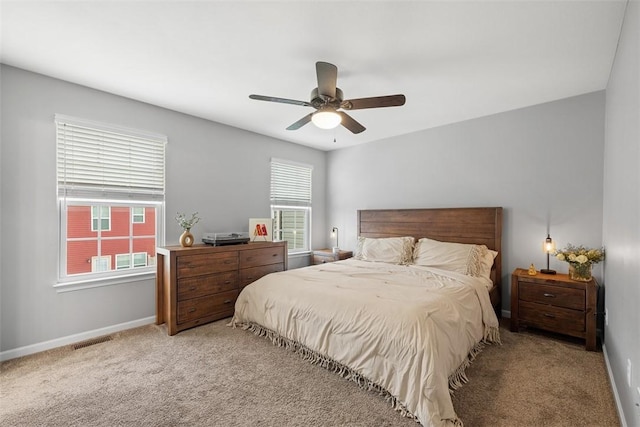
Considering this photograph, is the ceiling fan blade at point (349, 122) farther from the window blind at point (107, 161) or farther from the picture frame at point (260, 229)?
the window blind at point (107, 161)

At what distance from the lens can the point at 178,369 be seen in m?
2.38

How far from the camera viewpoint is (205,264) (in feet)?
10.8

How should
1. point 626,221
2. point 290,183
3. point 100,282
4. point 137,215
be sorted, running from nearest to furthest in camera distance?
point 626,221, point 100,282, point 137,215, point 290,183

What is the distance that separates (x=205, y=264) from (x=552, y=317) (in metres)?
3.66

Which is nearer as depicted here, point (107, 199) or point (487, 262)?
point (107, 199)

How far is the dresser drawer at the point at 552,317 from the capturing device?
106 inches

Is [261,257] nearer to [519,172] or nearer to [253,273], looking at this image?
[253,273]

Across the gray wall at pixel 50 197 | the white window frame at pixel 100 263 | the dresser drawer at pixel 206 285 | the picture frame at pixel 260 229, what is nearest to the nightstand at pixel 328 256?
the picture frame at pixel 260 229

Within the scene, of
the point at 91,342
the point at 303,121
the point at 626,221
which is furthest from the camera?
the point at 91,342

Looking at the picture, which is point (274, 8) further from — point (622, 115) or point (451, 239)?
point (451, 239)

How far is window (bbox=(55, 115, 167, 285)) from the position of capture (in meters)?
2.84

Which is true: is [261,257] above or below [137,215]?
below

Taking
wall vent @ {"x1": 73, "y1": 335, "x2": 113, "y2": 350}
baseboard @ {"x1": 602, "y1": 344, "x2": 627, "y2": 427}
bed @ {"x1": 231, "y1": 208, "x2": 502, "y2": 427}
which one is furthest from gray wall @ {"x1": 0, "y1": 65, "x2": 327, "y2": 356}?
baseboard @ {"x1": 602, "y1": 344, "x2": 627, "y2": 427}

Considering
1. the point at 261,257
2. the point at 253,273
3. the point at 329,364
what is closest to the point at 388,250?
the point at 261,257
